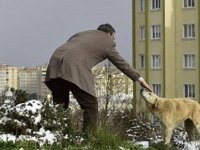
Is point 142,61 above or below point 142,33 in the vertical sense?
below

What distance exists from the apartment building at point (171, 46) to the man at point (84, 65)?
180 ft

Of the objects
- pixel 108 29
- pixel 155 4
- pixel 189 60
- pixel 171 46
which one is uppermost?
pixel 155 4

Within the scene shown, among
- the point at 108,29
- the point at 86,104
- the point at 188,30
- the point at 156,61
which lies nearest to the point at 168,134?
the point at 86,104

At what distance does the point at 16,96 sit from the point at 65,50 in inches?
35.4

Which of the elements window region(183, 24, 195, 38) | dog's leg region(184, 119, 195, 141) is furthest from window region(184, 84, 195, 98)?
dog's leg region(184, 119, 195, 141)

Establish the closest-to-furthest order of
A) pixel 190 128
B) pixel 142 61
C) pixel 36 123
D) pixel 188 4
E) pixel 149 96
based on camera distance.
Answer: pixel 36 123
pixel 149 96
pixel 190 128
pixel 188 4
pixel 142 61

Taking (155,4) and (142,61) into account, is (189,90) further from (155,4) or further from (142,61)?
(155,4)

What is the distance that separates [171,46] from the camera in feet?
211

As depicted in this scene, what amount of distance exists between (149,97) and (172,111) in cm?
48

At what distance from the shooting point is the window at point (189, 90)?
2447 inches

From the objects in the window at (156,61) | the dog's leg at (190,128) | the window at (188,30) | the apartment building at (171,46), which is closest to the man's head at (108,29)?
the dog's leg at (190,128)

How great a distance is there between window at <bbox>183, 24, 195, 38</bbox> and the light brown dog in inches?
2171

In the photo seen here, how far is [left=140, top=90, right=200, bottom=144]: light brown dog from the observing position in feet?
28.2

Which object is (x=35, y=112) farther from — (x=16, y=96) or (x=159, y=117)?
(x=159, y=117)
